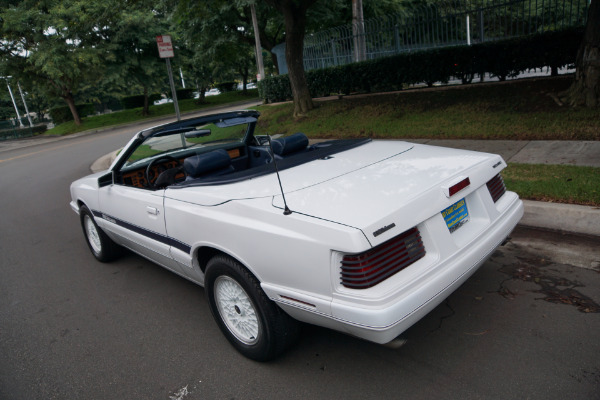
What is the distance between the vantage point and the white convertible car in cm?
230

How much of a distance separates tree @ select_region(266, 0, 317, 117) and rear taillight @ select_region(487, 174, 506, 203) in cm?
973

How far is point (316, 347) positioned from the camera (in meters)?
3.04

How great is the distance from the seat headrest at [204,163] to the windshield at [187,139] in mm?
417

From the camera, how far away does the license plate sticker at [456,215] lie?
8.89 ft

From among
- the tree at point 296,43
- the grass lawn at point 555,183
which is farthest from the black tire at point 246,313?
the tree at point 296,43

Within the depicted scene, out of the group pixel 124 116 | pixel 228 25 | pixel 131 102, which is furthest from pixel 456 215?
pixel 131 102

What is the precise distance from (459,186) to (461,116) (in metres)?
6.92

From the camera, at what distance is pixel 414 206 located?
97.9 inches

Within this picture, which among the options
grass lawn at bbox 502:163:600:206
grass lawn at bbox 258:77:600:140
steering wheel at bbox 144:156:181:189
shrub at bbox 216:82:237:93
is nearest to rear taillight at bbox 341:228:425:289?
steering wheel at bbox 144:156:181:189

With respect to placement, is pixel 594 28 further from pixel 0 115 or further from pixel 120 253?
pixel 0 115

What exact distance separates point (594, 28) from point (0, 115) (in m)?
58.8

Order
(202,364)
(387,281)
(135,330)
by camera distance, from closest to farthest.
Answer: (387,281) < (202,364) < (135,330)

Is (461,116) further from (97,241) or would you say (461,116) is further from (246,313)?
(246,313)

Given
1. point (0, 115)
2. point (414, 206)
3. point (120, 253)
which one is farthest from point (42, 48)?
point (0, 115)
